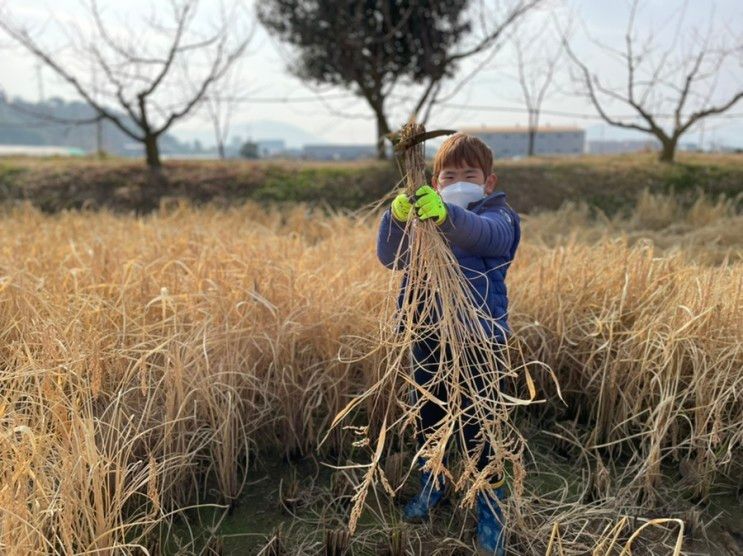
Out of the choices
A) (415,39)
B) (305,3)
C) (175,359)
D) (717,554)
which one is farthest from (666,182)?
(175,359)

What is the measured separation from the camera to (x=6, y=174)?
8914 mm

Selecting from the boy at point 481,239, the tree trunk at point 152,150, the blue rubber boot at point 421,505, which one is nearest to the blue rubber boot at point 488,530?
the boy at point 481,239

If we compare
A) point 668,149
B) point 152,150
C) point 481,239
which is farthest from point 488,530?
point 668,149

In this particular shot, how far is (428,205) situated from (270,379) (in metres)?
1.02

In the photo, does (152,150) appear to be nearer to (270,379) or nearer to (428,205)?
(270,379)

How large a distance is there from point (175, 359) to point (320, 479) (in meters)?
0.61

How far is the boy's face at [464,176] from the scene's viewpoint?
1.45 metres

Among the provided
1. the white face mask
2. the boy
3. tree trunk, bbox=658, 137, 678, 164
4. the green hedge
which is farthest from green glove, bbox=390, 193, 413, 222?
tree trunk, bbox=658, 137, 678, 164

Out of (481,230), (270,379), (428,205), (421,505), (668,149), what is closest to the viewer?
(428,205)

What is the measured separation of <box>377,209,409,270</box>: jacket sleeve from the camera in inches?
56.2

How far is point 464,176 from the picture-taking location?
1462 mm

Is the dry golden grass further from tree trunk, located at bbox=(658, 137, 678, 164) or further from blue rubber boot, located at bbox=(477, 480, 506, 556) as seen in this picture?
tree trunk, located at bbox=(658, 137, 678, 164)

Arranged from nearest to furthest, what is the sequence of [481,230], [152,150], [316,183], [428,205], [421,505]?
[428,205]
[481,230]
[421,505]
[316,183]
[152,150]

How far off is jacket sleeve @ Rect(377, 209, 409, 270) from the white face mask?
15 cm
